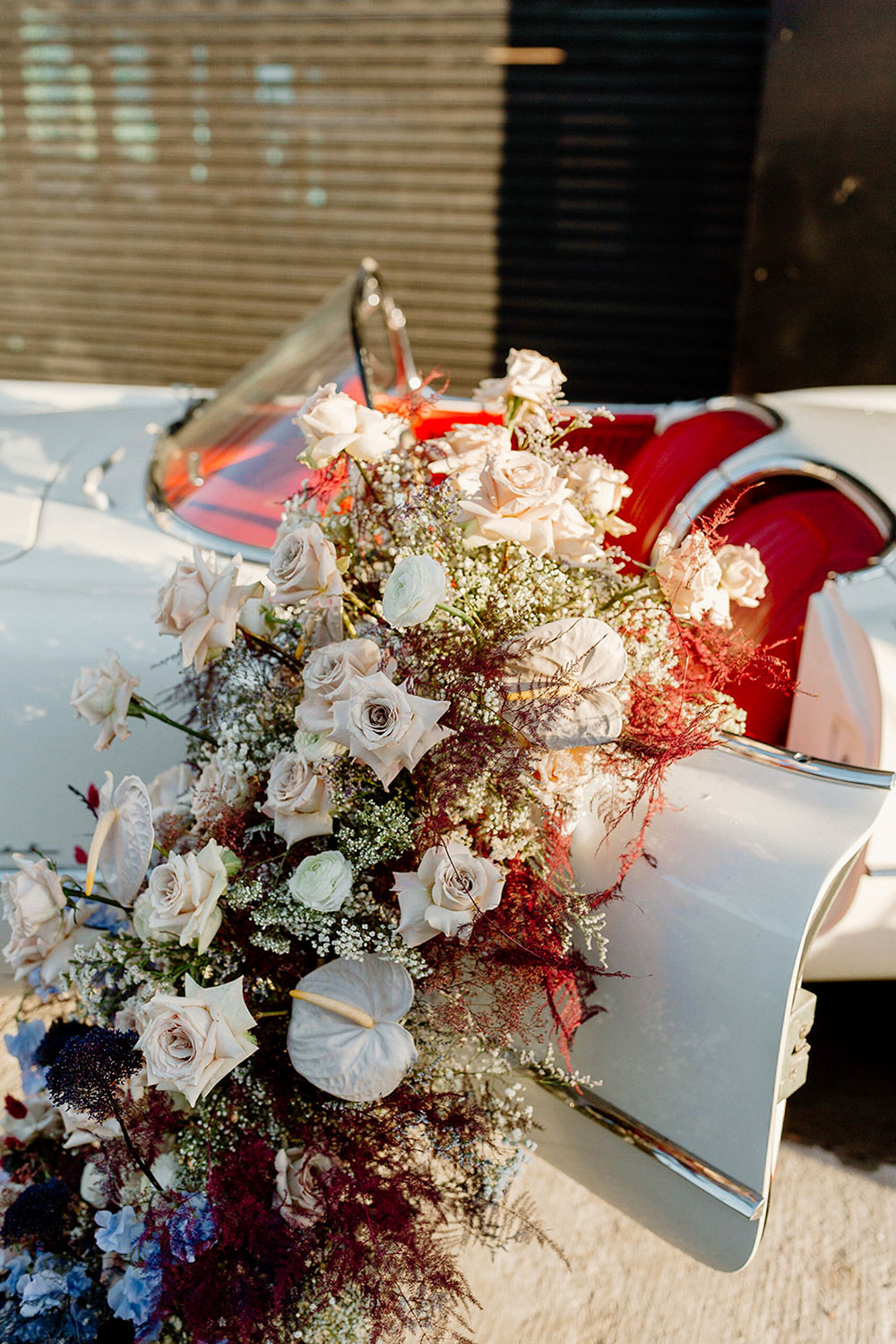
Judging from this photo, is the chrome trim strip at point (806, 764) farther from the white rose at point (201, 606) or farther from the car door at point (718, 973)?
the white rose at point (201, 606)

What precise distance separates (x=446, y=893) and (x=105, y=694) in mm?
651

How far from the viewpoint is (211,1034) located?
140 cm

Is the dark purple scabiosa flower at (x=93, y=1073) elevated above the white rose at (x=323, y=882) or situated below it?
below

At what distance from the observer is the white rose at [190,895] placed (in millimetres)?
1474

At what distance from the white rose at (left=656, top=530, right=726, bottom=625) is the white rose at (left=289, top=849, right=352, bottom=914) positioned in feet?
2.10

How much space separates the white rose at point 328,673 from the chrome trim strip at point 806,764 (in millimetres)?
537

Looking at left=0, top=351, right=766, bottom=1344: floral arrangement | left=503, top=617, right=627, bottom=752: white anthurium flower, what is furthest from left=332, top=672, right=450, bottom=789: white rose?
left=503, top=617, right=627, bottom=752: white anthurium flower

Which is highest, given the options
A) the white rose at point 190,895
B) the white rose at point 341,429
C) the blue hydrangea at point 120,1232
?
the white rose at point 341,429

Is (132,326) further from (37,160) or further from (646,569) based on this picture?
(646,569)

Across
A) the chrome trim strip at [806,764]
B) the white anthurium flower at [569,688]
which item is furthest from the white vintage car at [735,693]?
the white anthurium flower at [569,688]

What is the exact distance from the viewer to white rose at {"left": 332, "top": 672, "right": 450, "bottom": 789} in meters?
1.34

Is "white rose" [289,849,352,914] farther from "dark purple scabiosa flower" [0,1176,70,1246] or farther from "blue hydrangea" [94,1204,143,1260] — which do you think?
"dark purple scabiosa flower" [0,1176,70,1246]

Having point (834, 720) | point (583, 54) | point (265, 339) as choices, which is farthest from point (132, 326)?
point (834, 720)

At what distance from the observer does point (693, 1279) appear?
2.03 m
